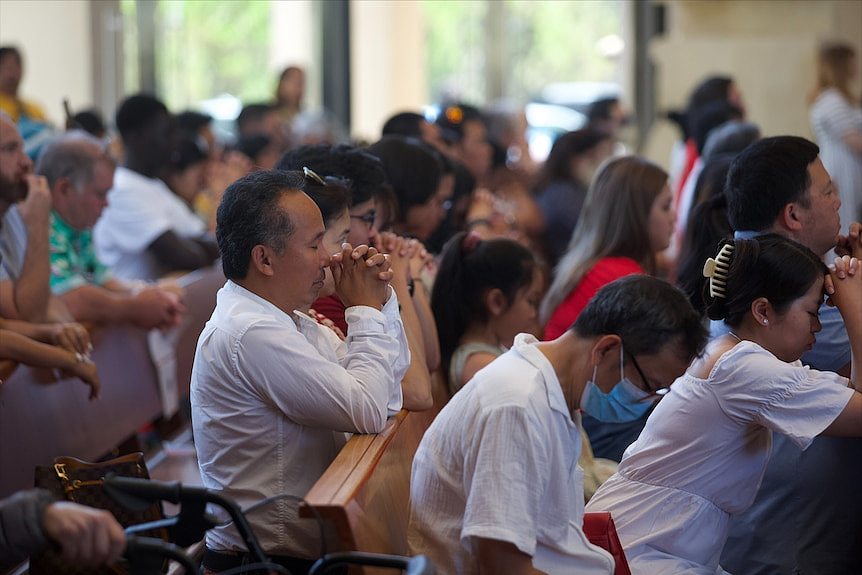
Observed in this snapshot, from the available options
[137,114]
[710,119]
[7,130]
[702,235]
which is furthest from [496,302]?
[710,119]

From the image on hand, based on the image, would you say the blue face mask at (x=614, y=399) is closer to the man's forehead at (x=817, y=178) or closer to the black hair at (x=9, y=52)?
the man's forehead at (x=817, y=178)

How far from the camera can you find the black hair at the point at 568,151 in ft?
21.8

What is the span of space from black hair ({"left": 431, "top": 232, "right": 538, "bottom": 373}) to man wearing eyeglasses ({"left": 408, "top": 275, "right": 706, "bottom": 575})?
40.8 inches

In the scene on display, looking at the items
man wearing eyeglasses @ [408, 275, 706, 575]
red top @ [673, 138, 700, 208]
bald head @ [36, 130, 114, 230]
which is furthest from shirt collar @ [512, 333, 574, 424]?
red top @ [673, 138, 700, 208]

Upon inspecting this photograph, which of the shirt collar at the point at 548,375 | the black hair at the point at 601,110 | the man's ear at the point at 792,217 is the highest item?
the black hair at the point at 601,110

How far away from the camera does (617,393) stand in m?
2.40

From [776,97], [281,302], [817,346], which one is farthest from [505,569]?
[776,97]

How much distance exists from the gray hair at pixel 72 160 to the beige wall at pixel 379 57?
28.0ft

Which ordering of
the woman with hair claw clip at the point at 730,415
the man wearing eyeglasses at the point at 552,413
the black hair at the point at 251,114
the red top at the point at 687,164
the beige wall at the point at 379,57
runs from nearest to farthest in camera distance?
the man wearing eyeglasses at the point at 552,413
the woman with hair claw clip at the point at 730,415
the red top at the point at 687,164
the black hair at the point at 251,114
the beige wall at the point at 379,57

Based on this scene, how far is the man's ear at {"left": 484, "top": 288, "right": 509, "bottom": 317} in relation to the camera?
3.51 meters

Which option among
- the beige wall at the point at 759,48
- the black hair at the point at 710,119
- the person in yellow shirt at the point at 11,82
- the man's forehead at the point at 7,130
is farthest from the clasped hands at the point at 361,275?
the beige wall at the point at 759,48

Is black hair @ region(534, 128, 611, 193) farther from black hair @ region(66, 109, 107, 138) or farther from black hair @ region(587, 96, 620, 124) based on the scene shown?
black hair @ region(66, 109, 107, 138)

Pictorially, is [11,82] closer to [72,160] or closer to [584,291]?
[72,160]

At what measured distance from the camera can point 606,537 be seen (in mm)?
2566
